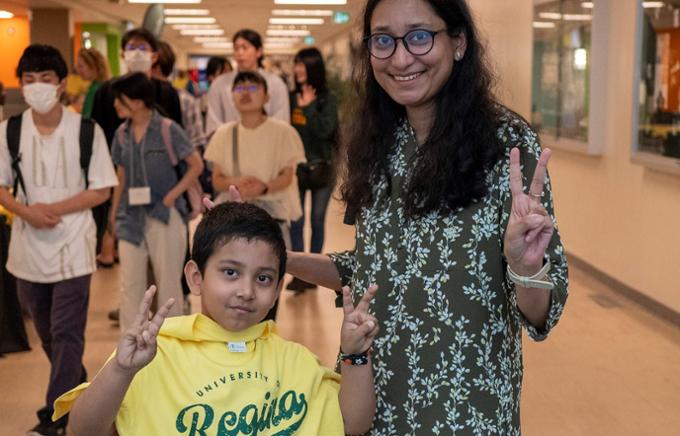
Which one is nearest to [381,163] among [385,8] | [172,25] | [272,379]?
[385,8]

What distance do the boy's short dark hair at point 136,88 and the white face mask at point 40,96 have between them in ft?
2.95

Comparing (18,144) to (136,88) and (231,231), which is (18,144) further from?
(231,231)

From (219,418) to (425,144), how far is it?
0.66m

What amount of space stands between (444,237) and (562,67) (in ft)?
26.9

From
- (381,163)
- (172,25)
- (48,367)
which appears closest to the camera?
(381,163)

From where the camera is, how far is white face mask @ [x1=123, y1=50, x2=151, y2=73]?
6652mm

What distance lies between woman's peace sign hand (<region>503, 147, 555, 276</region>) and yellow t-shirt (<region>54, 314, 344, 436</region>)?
0.53 m

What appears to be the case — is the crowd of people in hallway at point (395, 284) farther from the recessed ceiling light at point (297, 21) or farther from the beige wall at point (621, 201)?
the recessed ceiling light at point (297, 21)

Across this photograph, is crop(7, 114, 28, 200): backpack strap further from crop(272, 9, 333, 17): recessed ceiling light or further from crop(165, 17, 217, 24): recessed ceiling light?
crop(165, 17, 217, 24): recessed ceiling light

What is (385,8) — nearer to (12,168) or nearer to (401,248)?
(401,248)

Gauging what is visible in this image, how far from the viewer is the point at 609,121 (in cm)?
844

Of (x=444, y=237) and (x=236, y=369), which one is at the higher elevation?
(x=444, y=237)

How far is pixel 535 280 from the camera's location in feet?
5.96

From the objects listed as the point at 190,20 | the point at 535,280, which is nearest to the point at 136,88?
the point at 535,280
